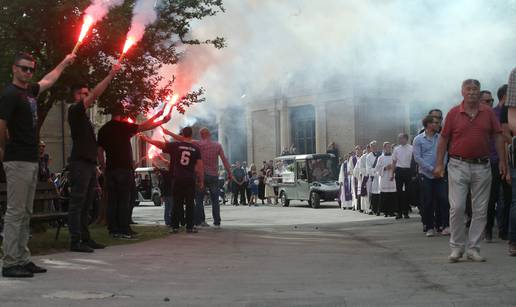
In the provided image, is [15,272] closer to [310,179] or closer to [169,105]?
[169,105]

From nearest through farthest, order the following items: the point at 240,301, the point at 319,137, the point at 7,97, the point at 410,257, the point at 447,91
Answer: the point at 240,301 → the point at 7,97 → the point at 410,257 → the point at 447,91 → the point at 319,137

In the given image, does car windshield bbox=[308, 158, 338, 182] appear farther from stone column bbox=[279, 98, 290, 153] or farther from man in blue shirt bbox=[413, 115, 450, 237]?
stone column bbox=[279, 98, 290, 153]

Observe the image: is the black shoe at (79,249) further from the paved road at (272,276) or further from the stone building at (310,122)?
the stone building at (310,122)

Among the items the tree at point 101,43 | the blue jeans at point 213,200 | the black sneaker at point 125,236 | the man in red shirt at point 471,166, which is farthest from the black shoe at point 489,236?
the tree at point 101,43

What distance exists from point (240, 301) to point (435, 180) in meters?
6.23

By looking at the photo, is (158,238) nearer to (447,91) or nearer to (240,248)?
(240,248)

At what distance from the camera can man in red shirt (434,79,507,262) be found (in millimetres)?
7742

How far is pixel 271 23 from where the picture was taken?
1714cm

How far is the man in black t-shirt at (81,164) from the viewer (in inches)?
349

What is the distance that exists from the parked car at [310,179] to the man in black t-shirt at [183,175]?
1444cm

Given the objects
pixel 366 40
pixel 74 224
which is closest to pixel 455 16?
pixel 366 40

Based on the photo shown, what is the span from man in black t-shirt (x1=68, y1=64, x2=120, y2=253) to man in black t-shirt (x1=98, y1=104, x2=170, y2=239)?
155cm

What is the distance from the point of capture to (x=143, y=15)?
549 inches

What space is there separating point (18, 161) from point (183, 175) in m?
5.47
